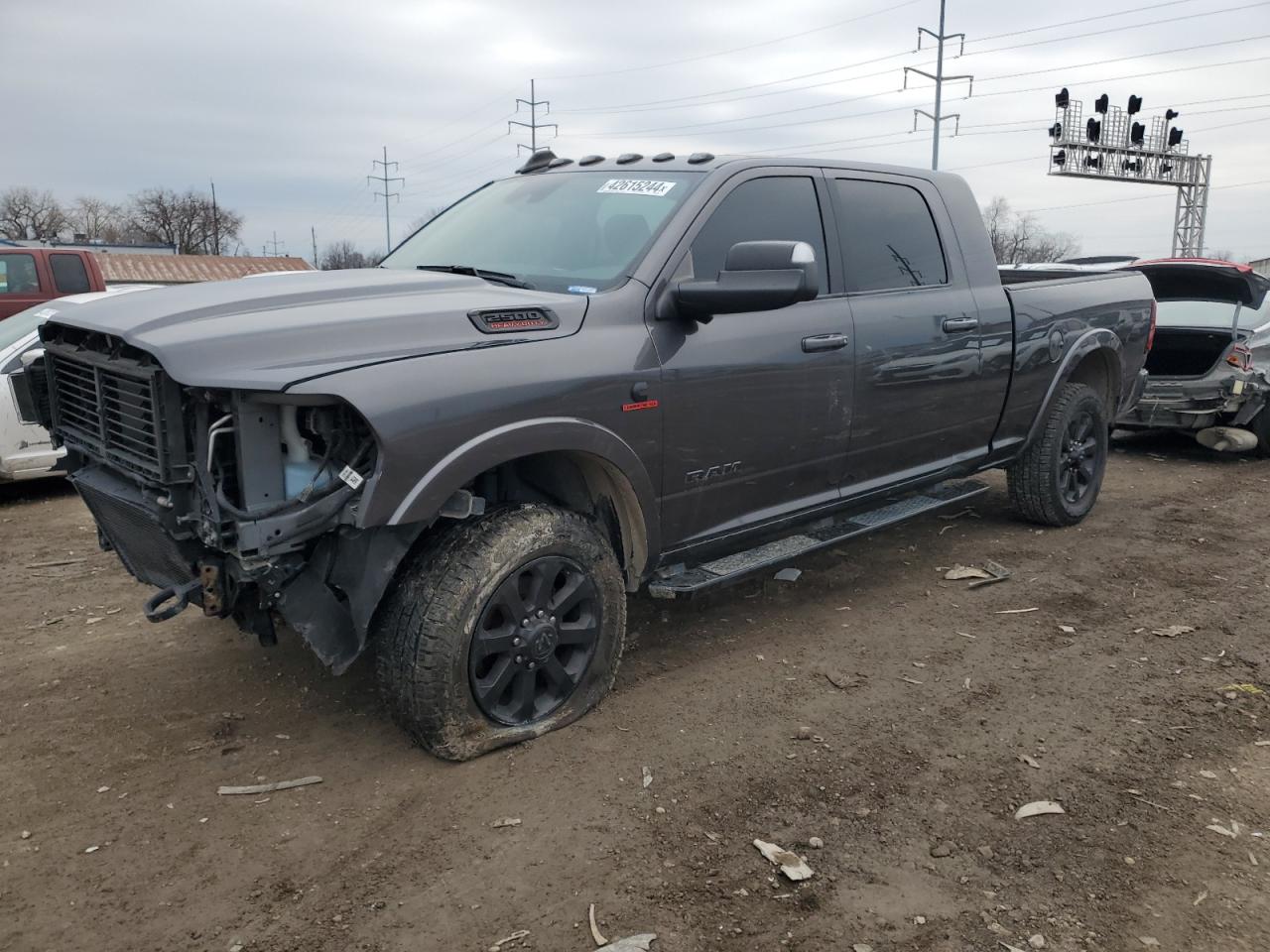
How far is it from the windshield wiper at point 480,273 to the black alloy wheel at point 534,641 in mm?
1072

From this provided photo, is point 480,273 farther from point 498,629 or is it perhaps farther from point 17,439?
point 17,439

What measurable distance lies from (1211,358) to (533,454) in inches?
287

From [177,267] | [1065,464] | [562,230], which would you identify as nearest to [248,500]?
[562,230]

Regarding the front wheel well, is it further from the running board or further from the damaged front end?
the damaged front end

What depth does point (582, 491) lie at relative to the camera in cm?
361

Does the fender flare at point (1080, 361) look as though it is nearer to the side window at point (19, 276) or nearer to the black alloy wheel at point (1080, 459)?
the black alloy wheel at point (1080, 459)

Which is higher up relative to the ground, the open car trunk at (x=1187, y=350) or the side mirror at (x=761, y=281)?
the side mirror at (x=761, y=281)

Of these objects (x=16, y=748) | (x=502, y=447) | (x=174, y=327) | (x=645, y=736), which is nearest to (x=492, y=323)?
(x=502, y=447)

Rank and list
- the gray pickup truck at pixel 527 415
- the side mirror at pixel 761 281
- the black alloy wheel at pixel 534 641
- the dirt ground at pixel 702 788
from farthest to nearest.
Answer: the side mirror at pixel 761 281 → the black alloy wheel at pixel 534 641 → the gray pickup truck at pixel 527 415 → the dirt ground at pixel 702 788

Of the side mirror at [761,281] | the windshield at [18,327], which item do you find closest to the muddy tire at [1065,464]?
the side mirror at [761,281]

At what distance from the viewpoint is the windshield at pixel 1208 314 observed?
8.49 meters

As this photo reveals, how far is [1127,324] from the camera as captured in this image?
20.2ft

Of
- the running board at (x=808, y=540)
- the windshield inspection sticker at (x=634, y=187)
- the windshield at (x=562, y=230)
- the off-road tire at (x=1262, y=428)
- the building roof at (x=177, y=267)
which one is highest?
the building roof at (x=177, y=267)

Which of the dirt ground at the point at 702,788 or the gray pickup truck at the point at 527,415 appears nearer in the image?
the dirt ground at the point at 702,788
